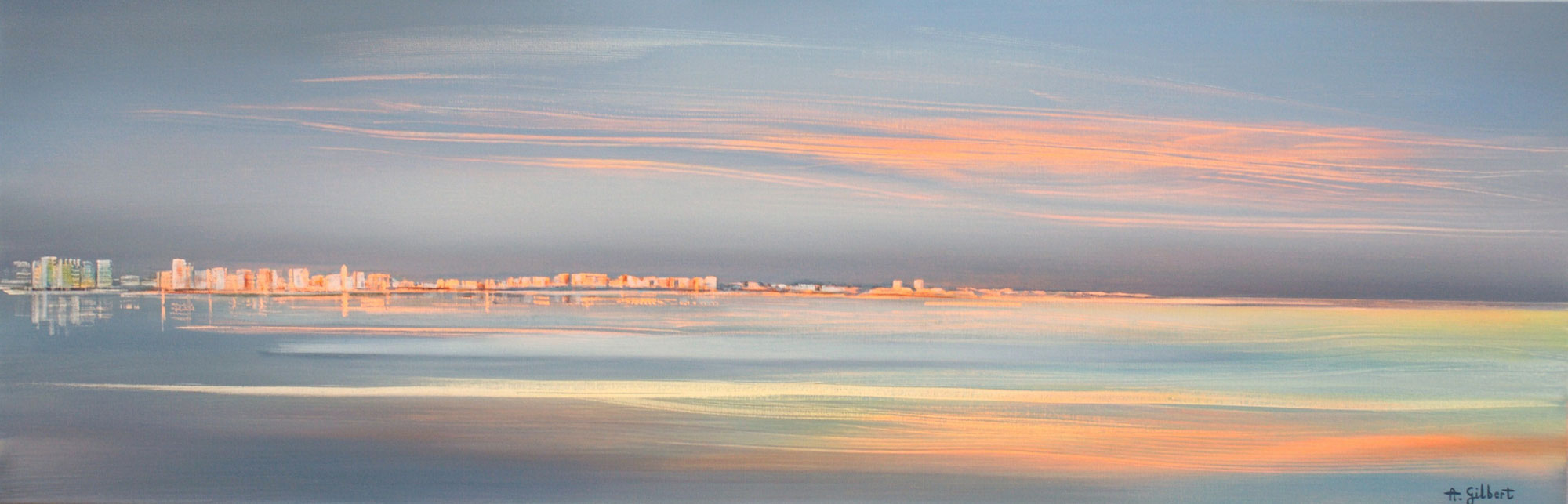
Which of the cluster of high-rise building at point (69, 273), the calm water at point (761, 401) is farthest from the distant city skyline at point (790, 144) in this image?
the calm water at point (761, 401)

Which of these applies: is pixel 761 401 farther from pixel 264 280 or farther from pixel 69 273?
pixel 69 273

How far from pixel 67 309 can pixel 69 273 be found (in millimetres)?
124

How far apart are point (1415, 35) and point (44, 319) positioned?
4482 millimetres

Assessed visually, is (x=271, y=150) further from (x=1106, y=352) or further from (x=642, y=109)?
(x=1106, y=352)

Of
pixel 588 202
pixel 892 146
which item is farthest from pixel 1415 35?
pixel 588 202

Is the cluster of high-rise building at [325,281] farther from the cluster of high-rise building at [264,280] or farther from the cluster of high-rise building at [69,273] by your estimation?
the cluster of high-rise building at [69,273]

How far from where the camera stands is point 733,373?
2.70 m

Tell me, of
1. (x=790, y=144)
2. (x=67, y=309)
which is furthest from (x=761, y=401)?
(x=67, y=309)

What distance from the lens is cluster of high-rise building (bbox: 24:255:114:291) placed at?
2.66 m

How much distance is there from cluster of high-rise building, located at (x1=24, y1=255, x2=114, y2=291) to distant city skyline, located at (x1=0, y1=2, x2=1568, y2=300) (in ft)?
0.11

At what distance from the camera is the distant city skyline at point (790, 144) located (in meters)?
2.65

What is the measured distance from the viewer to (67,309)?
2.62m

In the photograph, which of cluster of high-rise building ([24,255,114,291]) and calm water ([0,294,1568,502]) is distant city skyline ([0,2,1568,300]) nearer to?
cluster of high-rise building ([24,255,114,291])

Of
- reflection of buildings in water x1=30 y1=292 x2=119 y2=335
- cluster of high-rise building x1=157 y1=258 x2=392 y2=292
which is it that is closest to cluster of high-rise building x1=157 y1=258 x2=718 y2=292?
cluster of high-rise building x1=157 y1=258 x2=392 y2=292
